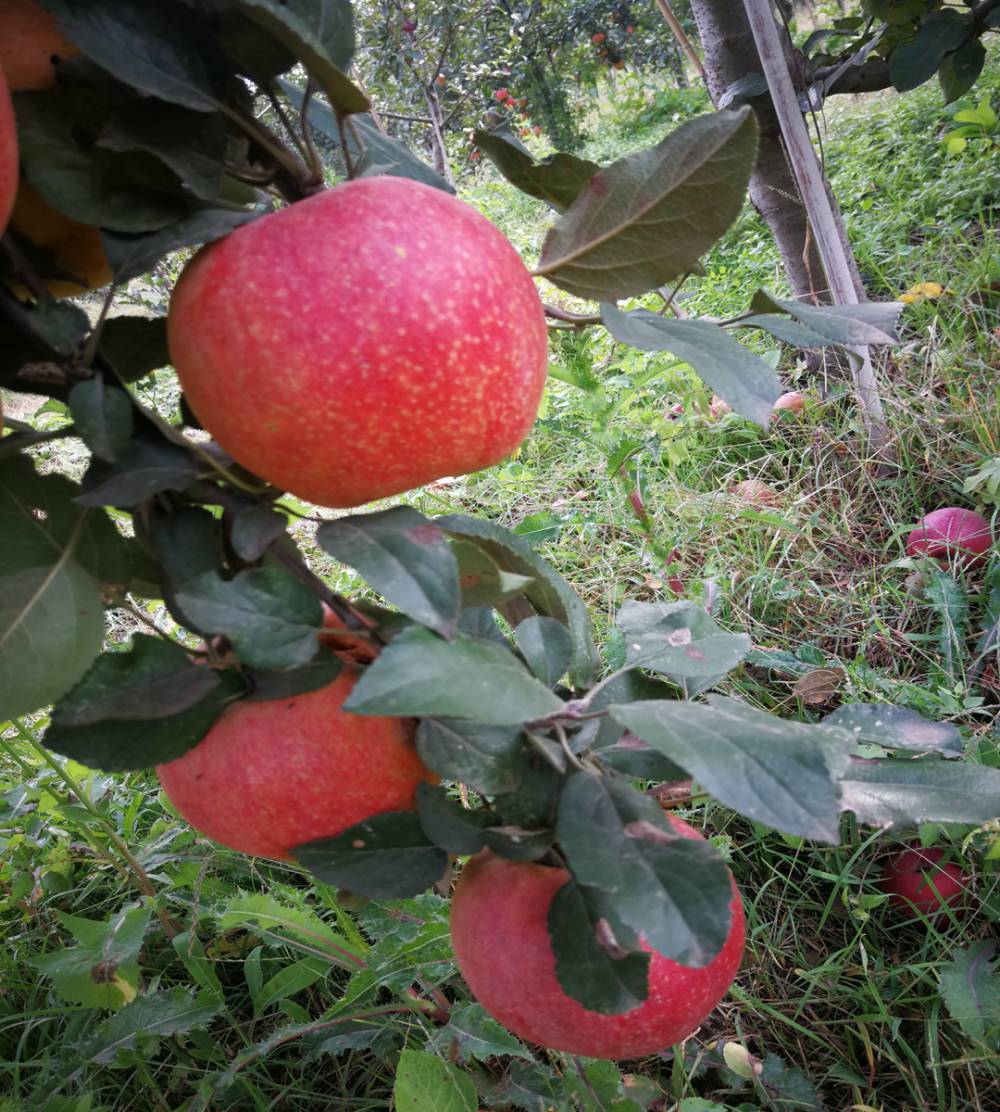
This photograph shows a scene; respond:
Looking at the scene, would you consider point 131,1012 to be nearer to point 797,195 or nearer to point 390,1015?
point 390,1015

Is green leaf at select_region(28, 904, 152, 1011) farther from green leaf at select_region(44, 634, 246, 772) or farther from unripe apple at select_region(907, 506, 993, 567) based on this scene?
unripe apple at select_region(907, 506, 993, 567)

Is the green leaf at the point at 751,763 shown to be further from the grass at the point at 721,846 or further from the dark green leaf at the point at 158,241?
the grass at the point at 721,846

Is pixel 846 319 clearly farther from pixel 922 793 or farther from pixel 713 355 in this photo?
pixel 922 793

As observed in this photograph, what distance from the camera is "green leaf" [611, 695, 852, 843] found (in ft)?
1.23

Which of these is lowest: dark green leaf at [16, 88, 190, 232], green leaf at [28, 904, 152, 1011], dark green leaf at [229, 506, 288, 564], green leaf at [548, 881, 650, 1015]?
green leaf at [28, 904, 152, 1011]

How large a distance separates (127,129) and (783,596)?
1312mm

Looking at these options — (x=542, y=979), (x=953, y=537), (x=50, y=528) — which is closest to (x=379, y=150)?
(x=50, y=528)

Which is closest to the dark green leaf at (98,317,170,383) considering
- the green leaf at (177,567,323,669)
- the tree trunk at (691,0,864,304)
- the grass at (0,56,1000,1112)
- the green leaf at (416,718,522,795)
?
the green leaf at (177,567,323,669)

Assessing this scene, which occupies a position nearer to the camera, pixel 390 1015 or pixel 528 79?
pixel 390 1015

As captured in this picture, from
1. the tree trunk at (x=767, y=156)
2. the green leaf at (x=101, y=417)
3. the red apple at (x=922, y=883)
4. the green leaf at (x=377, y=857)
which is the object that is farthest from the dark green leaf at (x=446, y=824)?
the tree trunk at (x=767, y=156)

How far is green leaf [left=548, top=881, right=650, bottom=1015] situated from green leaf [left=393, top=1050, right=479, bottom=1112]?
0.97 ft

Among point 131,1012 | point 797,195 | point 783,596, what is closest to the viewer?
point 131,1012

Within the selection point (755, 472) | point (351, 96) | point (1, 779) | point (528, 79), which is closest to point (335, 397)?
point (351, 96)

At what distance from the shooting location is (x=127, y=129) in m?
0.43
